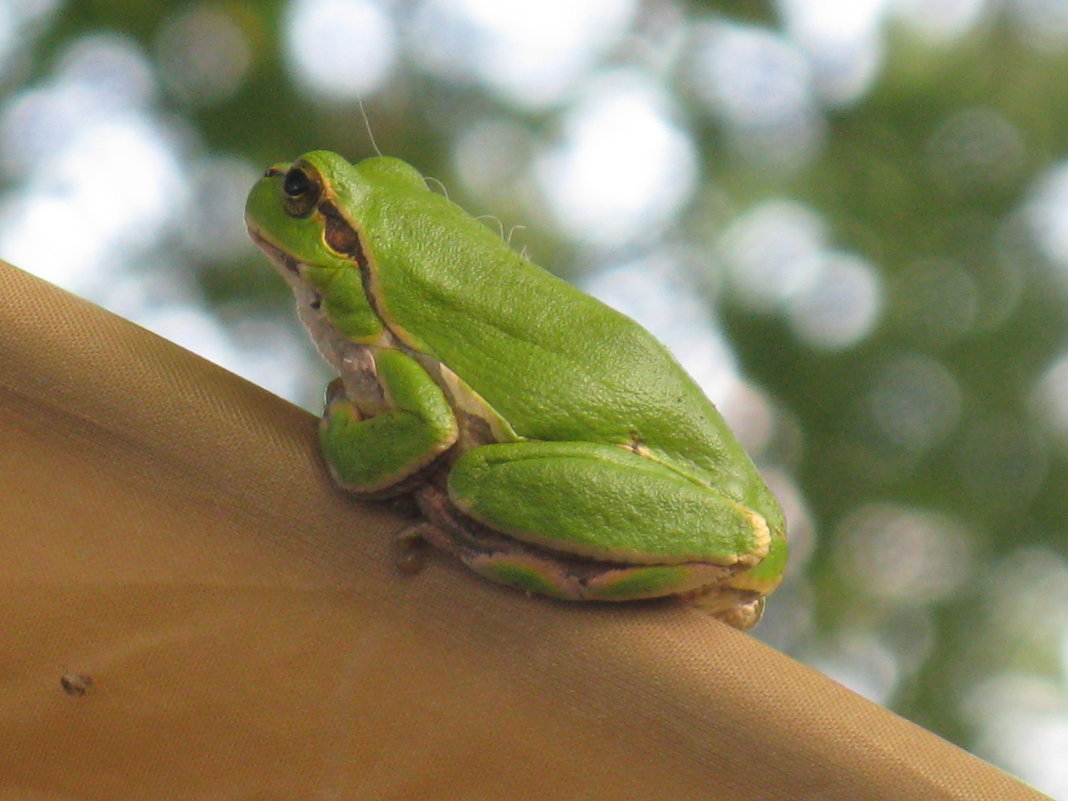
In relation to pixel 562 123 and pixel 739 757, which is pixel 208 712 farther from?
pixel 562 123

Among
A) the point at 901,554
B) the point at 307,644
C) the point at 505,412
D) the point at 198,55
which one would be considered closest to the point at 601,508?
the point at 505,412

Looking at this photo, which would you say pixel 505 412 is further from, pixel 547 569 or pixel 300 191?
pixel 300 191

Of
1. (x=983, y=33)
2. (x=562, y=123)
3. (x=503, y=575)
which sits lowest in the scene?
(x=503, y=575)

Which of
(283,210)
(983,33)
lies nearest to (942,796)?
(283,210)

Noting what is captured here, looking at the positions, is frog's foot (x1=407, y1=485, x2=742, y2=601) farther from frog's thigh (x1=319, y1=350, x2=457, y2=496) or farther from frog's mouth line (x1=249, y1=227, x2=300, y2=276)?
frog's mouth line (x1=249, y1=227, x2=300, y2=276)

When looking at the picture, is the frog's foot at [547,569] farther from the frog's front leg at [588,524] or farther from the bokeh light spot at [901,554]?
the bokeh light spot at [901,554]

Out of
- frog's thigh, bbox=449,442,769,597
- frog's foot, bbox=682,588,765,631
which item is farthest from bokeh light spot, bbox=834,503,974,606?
frog's thigh, bbox=449,442,769,597
